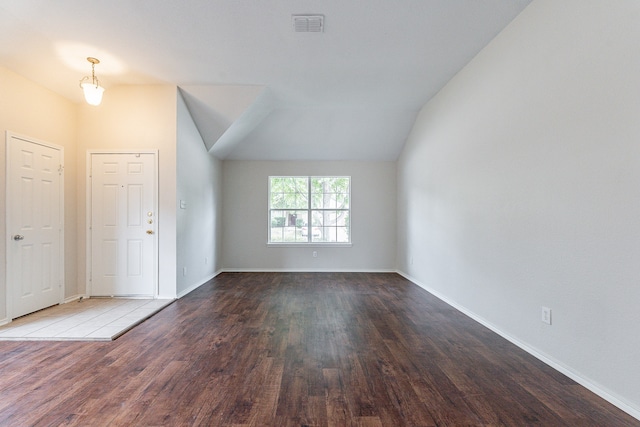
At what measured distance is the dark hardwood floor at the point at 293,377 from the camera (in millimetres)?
1714

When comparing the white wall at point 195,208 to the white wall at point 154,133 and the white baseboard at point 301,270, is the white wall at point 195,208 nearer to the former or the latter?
the white wall at point 154,133

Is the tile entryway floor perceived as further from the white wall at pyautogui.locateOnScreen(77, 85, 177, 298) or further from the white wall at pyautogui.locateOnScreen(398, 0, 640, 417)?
the white wall at pyautogui.locateOnScreen(398, 0, 640, 417)

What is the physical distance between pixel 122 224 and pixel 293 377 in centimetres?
343

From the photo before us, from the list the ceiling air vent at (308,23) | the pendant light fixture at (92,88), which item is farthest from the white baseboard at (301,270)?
the ceiling air vent at (308,23)

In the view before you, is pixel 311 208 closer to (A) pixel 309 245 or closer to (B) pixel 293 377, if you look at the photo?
(A) pixel 309 245

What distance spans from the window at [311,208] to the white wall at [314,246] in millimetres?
186

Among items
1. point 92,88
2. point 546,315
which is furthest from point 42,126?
point 546,315

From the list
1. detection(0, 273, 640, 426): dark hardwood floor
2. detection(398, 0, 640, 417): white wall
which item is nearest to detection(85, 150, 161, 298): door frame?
detection(0, 273, 640, 426): dark hardwood floor

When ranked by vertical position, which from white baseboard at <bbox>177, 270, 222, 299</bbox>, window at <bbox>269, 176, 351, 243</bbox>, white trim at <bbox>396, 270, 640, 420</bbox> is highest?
window at <bbox>269, 176, 351, 243</bbox>

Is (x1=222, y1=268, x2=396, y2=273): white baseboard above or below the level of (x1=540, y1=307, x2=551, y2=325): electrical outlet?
below

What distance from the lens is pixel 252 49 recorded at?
3.23 metres

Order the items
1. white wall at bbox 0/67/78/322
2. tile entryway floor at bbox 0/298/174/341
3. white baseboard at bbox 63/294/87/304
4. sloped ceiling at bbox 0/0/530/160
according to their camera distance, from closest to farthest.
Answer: sloped ceiling at bbox 0/0/530/160 < tile entryway floor at bbox 0/298/174/341 < white wall at bbox 0/67/78/322 < white baseboard at bbox 63/294/87/304

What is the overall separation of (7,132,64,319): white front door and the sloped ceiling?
2.96 feet

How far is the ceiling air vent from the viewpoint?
106 inches
